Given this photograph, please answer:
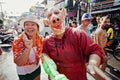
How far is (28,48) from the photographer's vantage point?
9.77 feet

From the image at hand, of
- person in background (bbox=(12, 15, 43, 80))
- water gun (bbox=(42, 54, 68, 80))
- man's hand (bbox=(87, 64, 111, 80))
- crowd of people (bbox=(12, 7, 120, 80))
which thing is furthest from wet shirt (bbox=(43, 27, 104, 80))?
man's hand (bbox=(87, 64, 111, 80))

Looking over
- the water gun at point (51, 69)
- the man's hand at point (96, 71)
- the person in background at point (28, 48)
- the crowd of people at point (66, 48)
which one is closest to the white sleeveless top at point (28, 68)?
the person in background at point (28, 48)

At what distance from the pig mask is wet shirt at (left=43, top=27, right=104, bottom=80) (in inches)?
3.4

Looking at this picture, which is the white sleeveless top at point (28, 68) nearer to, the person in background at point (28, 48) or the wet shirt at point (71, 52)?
the person in background at point (28, 48)

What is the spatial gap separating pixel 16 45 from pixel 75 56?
903mm

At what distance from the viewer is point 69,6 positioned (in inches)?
1329

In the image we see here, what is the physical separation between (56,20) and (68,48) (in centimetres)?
36

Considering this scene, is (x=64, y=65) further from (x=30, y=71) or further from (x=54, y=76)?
(x=30, y=71)

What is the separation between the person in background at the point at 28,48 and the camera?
A: 305 cm

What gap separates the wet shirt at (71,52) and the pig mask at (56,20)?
0.28 ft

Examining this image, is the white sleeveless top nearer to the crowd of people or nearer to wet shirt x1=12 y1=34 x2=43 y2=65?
wet shirt x1=12 y1=34 x2=43 y2=65

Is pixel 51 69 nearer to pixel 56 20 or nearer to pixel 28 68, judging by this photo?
pixel 56 20

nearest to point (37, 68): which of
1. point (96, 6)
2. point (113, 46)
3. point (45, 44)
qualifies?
point (45, 44)

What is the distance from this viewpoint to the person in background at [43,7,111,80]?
2677 mm
